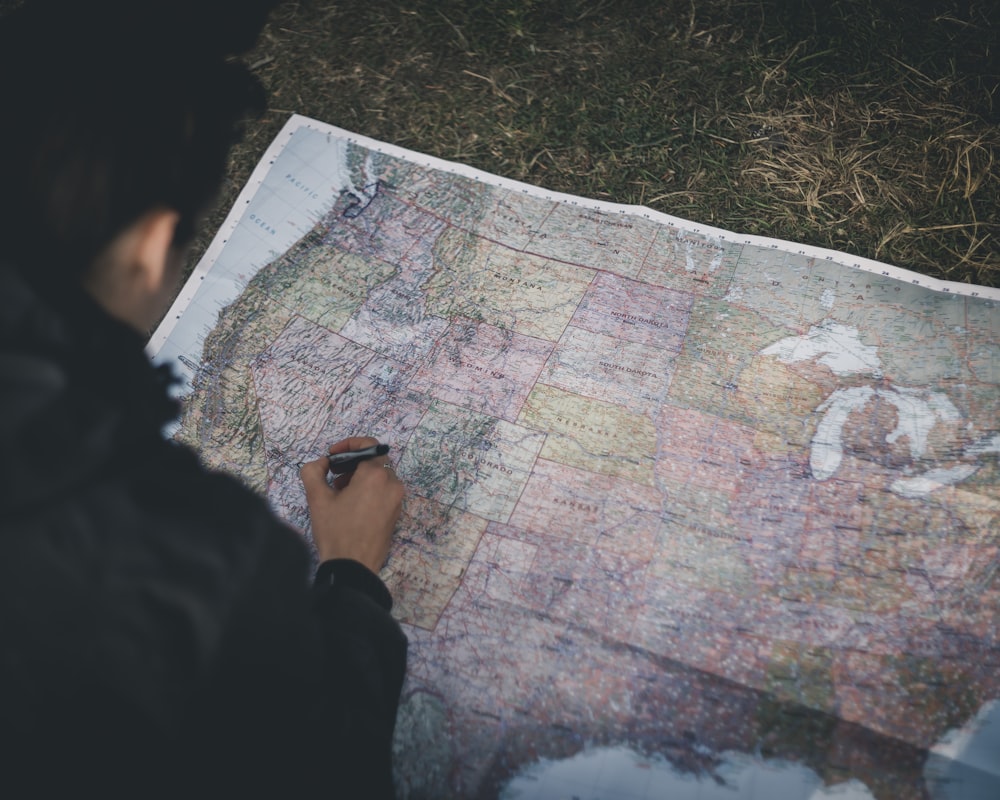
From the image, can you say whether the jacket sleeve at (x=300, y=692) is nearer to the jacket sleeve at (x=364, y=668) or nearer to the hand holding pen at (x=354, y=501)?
the jacket sleeve at (x=364, y=668)

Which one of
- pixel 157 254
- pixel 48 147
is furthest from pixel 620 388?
pixel 48 147

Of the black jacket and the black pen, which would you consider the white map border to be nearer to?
the black pen

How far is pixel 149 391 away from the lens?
0.80 metres

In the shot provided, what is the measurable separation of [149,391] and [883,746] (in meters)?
1.19

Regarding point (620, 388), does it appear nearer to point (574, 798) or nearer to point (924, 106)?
point (574, 798)

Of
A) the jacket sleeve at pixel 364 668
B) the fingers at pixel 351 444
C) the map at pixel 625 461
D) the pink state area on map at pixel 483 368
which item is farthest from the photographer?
the pink state area on map at pixel 483 368

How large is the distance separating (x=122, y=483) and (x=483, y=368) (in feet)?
2.78

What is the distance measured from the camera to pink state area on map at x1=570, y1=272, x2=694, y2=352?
1.50m

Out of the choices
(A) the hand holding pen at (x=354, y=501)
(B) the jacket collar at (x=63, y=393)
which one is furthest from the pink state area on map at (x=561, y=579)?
(B) the jacket collar at (x=63, y=393)

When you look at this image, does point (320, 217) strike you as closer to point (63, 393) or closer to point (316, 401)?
A: point (316, 401)

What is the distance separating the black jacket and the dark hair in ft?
0.23

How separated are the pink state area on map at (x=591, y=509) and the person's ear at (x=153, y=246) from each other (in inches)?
30.1

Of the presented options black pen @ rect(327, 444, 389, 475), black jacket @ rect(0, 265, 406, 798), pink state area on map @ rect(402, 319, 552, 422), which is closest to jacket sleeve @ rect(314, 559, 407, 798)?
black jacket @ rect(0, 265, 406, 798)

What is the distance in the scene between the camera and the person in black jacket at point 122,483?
0.68 meters
